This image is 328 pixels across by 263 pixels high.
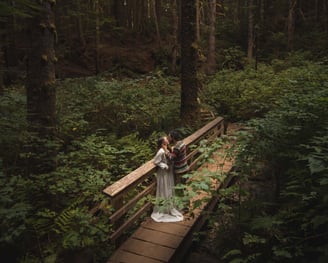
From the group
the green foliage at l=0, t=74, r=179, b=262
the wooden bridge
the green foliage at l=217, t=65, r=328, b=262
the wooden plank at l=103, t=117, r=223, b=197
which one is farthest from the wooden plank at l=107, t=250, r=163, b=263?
the green foliage at l=217, t=65, r=328, b=262

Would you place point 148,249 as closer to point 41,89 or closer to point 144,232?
point 144,232

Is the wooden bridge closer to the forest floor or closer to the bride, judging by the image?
the bride

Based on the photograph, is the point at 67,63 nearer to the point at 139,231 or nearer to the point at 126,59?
the point at 126,59

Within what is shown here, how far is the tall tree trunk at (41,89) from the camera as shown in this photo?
5555mm

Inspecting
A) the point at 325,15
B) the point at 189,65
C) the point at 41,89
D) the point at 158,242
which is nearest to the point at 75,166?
the point at 41,89

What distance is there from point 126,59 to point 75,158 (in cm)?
1660

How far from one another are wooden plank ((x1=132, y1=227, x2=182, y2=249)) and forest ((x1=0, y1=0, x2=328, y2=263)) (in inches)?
25.6

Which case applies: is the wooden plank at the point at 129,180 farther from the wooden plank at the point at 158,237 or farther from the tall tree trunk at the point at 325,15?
the tall tree trunk at the point at 325,15

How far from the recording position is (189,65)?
386 inches

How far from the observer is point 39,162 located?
5926mm

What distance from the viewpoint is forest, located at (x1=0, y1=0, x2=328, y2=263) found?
4.12m

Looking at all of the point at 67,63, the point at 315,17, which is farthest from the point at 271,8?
the point at 67,63

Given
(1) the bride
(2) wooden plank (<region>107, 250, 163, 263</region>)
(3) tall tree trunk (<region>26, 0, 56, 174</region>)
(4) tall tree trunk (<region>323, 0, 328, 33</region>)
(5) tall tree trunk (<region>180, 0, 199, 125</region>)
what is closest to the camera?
(2) wooden plank (<region>107, 250, 163, 263</region>)

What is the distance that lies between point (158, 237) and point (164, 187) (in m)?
1.07
